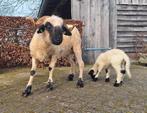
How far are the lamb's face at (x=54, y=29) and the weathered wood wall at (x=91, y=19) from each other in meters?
6.53

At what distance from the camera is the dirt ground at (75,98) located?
7.50 metres

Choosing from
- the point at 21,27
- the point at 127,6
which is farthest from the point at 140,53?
the point at 21,27

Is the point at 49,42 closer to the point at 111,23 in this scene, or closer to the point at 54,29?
the point at 54,29

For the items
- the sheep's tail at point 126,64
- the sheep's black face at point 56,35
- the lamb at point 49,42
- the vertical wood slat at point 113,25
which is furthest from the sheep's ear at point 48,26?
the vertical wood slat at point 113,25

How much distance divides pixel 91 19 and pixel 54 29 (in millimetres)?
7049

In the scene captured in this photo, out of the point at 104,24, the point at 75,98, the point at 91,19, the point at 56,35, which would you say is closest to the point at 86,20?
the point at 91,19

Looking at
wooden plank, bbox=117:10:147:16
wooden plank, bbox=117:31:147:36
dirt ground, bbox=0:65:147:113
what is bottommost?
dirt ground, bbox=0:65:147:113

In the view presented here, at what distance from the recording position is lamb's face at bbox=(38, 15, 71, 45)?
764 cm

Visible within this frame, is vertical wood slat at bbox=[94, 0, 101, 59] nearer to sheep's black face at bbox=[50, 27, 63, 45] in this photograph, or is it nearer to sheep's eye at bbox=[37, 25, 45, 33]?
sheep's eye at bbox=[37, 25, 45, 33]

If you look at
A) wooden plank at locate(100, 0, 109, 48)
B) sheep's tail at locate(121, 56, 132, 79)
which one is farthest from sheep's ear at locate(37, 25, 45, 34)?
wooden plank at locate(100, 0, 109, 48)

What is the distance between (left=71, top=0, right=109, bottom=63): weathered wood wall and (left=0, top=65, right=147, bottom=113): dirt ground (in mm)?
4549

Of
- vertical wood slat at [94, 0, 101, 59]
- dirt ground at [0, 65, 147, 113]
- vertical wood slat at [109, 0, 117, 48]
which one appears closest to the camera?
dirt ground at [0, 65, 147, 113]

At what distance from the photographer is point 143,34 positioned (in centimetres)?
1577

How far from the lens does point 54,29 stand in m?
7.73
